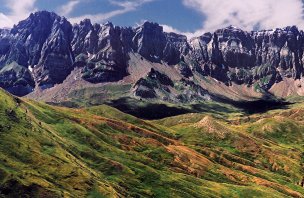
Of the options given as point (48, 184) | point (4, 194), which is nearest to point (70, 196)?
point (48, 184)

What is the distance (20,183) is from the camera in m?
191

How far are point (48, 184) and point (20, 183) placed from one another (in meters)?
13.0

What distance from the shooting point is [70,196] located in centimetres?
19675

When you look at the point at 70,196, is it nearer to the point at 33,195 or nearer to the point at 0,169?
the point at 33,195

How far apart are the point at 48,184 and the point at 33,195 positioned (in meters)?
11.6

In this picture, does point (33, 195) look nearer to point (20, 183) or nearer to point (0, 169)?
point (20, 183)

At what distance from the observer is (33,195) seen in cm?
18888

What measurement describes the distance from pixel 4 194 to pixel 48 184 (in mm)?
20645

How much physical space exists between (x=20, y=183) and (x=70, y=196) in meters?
21.5

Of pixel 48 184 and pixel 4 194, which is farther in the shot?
pixel 48 184

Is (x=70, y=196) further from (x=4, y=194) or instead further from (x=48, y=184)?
(x=4, y=194)

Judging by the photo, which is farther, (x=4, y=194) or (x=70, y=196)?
(x=70, y=196)

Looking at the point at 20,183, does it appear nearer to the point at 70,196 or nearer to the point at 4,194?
the point at 4,194

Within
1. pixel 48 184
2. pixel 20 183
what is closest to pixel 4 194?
pixel 20 183
